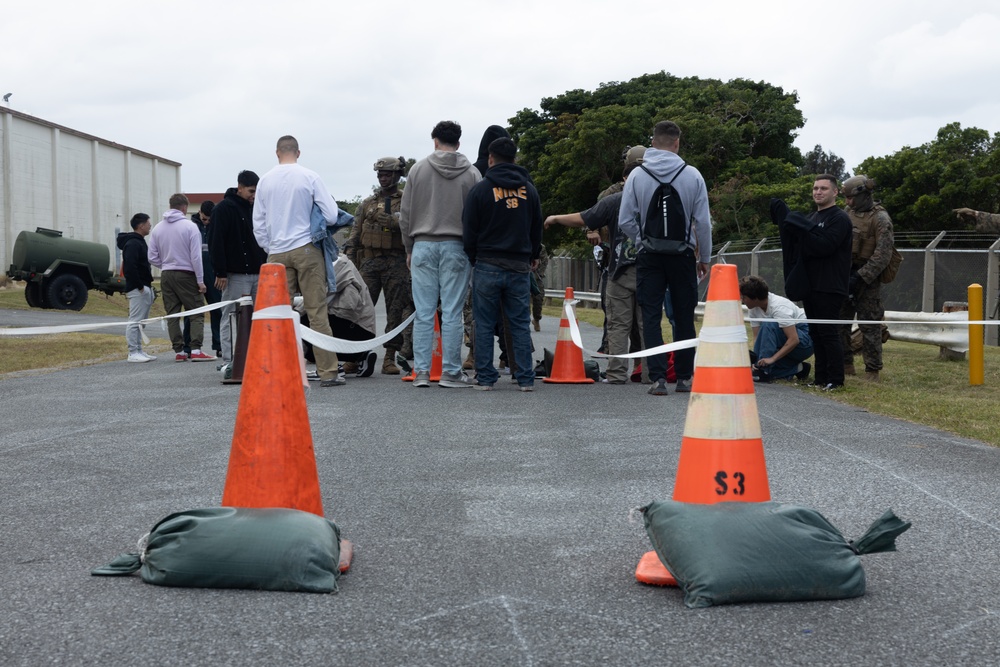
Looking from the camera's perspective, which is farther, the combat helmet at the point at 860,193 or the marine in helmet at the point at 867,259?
the combat helmet at the point at 860,193

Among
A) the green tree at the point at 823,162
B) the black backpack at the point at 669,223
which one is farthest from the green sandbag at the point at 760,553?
the green tree at the point at 823,162

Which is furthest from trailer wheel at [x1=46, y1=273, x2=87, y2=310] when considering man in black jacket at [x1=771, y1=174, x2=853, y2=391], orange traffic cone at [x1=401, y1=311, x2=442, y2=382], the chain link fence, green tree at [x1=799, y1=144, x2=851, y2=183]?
green tree at [x1=799, y1=144, x2=851, y2=183]

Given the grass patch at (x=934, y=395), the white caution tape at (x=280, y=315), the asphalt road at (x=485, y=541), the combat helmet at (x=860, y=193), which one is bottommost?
the grass patch at (x=934, y=395)

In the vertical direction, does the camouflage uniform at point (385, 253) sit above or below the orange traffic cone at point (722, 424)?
above

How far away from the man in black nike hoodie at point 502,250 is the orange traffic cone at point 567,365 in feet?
2.43

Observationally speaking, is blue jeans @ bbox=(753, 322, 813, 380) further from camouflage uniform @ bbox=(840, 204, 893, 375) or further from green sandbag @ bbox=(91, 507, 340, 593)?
green sandbag @ bbox=(91, 507, 340, 593)

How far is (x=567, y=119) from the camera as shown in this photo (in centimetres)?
4938

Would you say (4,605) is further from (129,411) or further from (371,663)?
(129,411)

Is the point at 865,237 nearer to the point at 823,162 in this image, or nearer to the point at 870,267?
the point at 870,267

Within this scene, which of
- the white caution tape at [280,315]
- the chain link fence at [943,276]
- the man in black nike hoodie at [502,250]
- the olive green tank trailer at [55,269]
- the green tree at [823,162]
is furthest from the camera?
the green tree at [823,162]

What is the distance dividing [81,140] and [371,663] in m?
51.0

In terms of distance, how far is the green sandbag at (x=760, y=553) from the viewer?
3264mm

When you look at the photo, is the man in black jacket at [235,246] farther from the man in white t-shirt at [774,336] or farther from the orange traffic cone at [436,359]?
the man in white t-shirt at [774,336]

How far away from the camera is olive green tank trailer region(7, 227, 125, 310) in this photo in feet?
89.2
